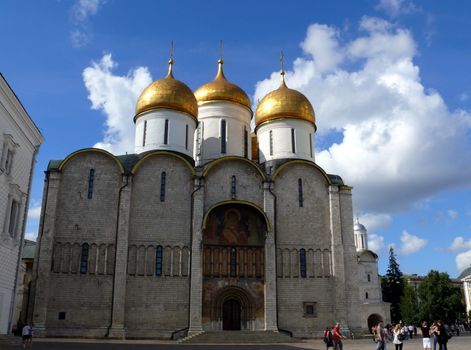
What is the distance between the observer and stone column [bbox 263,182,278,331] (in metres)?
20.8

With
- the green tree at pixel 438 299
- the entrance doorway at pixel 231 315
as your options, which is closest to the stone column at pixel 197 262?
the entrance doorway at pixel 231 315

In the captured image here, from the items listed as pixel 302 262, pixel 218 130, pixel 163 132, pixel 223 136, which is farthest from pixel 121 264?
pixel 218 130

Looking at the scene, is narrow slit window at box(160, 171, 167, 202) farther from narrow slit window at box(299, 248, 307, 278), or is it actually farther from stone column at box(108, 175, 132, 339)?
narrow slit window at box(299, 248, 307, 278)

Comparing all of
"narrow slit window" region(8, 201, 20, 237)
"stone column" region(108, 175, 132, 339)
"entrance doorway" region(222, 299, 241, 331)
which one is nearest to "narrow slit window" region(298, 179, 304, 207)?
"entrance doorway" region(222, 299, 241, 331)

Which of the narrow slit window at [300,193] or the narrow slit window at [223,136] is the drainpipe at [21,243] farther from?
the narrow slit window at [300,193]

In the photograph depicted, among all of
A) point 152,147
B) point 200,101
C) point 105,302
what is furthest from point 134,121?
point 105,302

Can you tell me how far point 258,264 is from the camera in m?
21.7

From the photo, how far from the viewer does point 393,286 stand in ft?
155

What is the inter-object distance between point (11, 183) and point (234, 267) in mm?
10639

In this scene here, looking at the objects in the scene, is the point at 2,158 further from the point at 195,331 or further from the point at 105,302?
the point at 195,331

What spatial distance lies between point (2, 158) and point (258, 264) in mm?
12109

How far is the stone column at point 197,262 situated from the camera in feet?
66.2

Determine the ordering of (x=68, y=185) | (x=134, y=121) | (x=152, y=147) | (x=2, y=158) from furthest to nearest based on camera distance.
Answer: (x=134, y=121), (x=152, y=147), (x=68, y=185), (x=2, y=158)

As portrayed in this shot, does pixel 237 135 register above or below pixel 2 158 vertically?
above
